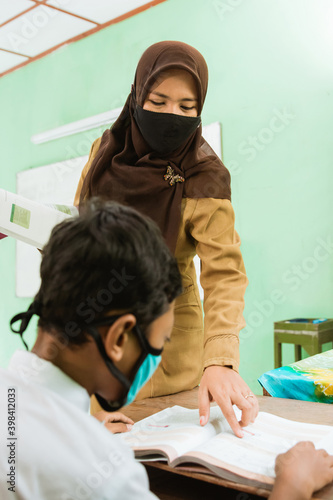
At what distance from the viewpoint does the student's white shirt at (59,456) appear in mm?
551

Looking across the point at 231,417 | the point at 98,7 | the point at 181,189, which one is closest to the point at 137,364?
the point at 231,417

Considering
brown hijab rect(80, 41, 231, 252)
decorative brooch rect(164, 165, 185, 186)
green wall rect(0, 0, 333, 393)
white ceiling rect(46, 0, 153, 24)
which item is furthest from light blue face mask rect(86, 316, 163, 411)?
white ceiling rect(46, 0, 153, 24)

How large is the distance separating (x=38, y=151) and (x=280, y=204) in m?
2.47

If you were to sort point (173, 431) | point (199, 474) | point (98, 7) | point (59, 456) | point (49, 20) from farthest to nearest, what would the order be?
point (49, 20), point (98, 7), point (173, 431), point (199, 474), point (59, 456)

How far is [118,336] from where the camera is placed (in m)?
0.66

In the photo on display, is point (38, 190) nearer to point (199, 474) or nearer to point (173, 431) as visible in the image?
point (173, 431)

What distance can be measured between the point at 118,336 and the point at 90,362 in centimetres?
6

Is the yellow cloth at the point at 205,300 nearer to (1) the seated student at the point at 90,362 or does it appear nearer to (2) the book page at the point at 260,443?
(2) the book page at the point at 260,443

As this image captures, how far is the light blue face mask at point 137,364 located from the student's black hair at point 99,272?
0.04 feet

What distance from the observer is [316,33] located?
258 cm

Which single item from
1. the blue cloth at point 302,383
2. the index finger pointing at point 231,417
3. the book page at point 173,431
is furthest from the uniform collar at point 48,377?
the blue cloth at point 302,383

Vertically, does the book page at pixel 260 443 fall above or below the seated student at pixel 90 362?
below

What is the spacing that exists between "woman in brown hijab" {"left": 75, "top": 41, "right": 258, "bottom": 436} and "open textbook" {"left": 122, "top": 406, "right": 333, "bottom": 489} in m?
0.18

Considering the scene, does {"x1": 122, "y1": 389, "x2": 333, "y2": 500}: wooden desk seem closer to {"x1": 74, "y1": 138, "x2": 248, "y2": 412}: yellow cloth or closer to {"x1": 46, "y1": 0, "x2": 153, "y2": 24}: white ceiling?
{"x1": 74, "y1": 138, "x2": 248, "y2": 412}: yellow cloth
